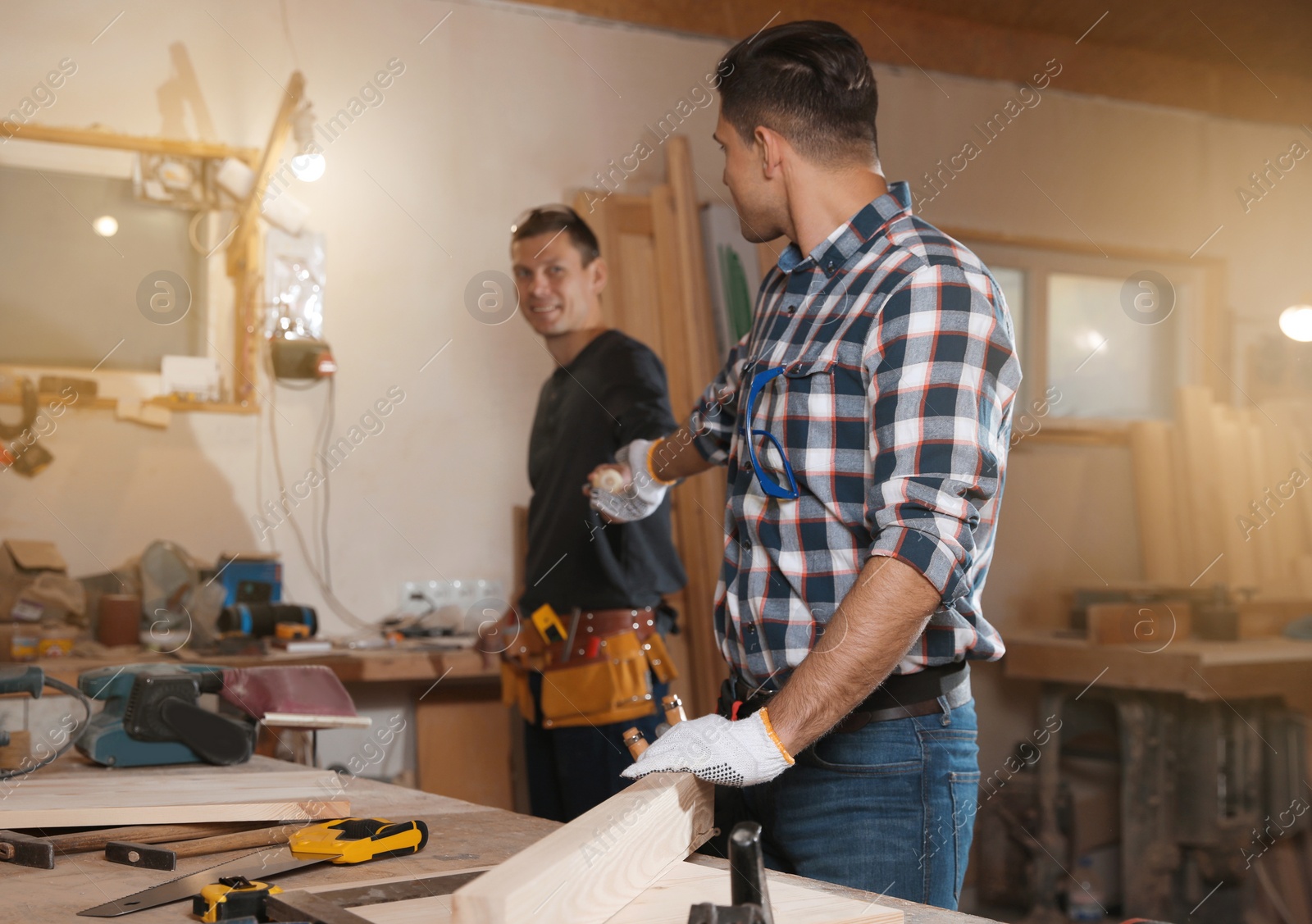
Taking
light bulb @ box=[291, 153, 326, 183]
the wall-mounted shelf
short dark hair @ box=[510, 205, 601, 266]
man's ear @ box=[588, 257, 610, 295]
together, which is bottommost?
the wall-mounted shelf

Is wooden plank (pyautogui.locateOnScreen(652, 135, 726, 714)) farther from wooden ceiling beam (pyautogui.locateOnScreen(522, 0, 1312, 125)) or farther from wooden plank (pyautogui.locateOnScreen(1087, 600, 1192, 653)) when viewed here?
wooden plank (pyautogui.locateOnScreen(1087, 600, 1192, 653))

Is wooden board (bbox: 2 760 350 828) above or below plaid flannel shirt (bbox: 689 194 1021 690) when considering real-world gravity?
below

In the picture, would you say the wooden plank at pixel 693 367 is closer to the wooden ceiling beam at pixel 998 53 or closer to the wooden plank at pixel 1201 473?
the wooden ceiling beam at pixel 998 53

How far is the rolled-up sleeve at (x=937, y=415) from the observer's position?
1120mm

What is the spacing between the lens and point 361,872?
1091 mm

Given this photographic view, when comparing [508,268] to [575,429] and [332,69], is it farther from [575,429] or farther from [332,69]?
[575,429]

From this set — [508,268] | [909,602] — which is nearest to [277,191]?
[508,268]

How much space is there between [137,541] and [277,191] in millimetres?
1219

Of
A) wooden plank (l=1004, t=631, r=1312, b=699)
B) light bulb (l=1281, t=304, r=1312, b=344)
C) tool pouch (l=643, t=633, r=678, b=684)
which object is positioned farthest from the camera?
light bulb (l=1281, t=304, r=1312, b=344)

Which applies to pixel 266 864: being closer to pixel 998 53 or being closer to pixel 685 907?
pixel 685 907

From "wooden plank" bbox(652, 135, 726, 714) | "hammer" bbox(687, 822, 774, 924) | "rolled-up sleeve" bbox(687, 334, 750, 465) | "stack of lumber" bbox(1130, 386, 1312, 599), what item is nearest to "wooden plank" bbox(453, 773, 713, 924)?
"hammer" bbox(687, 822, 774, 924)

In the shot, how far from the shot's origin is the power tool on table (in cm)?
93

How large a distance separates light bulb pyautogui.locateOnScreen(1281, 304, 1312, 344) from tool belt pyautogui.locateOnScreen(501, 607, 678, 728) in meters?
3.83

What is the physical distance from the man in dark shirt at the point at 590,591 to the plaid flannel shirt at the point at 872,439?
3.26 ft
